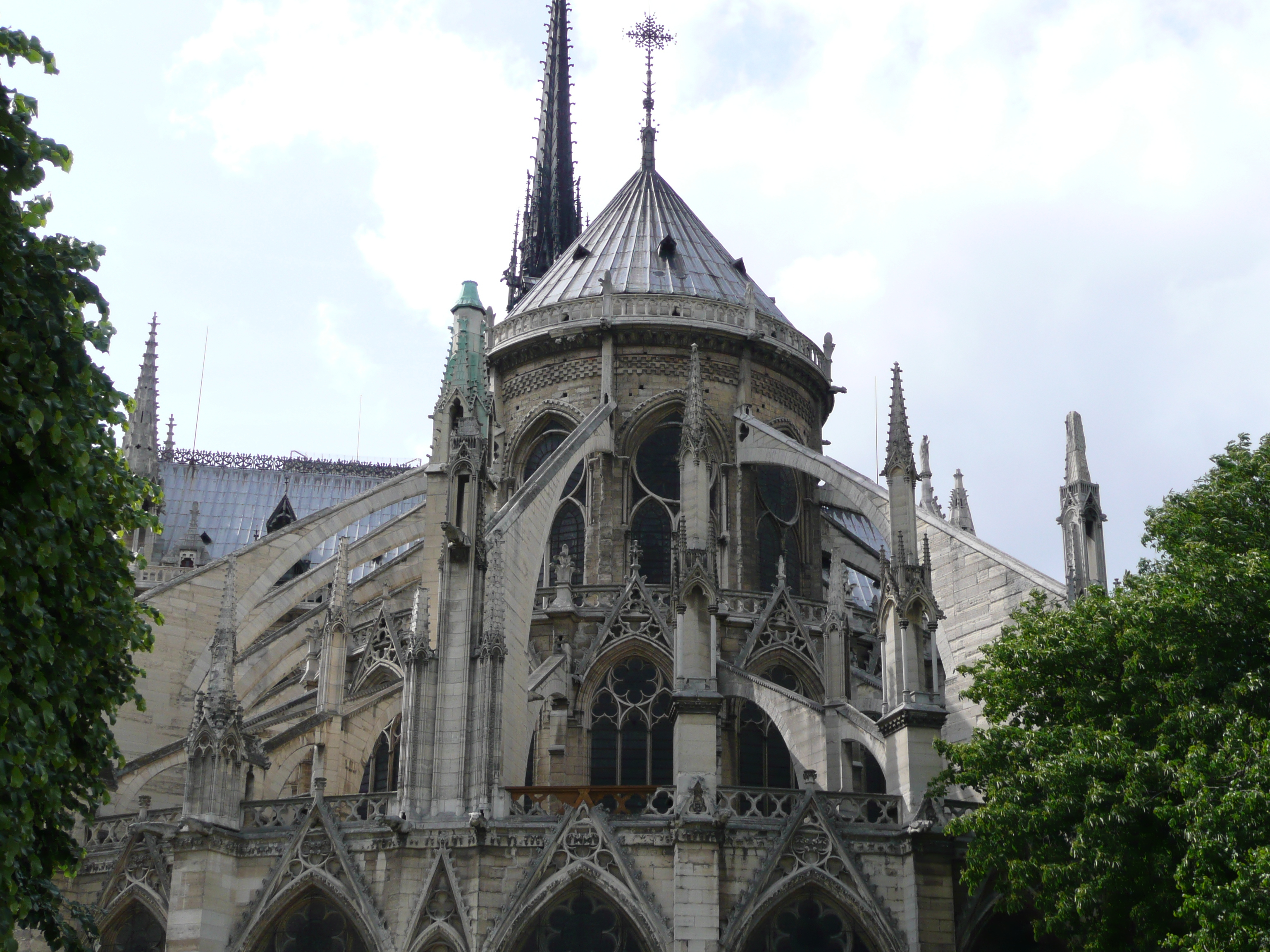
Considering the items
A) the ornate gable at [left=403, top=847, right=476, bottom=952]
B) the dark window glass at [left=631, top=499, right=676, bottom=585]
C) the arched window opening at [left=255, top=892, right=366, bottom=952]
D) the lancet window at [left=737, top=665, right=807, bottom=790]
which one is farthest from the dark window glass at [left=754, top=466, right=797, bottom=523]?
the arched window opening at [left=255, top=892, right=366, bottom=952]

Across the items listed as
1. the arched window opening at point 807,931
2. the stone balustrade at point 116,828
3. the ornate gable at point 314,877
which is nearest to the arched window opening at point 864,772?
the arched window opening at point 807,931

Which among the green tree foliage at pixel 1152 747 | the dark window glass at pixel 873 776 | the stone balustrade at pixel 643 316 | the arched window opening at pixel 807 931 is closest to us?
the green tree foliage at pixel 1152 747

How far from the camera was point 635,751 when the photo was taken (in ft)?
104

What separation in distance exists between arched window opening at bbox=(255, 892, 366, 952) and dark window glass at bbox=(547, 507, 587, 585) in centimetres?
1195

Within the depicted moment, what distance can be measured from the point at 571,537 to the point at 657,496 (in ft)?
7.50

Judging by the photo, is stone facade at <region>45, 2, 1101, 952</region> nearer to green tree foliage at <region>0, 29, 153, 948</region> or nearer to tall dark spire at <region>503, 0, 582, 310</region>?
green tree foliage at <region>0, 29, 153, 948</region>

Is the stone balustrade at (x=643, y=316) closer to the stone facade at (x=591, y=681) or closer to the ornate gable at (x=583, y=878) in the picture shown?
the stone facade at (x=591, y=681)

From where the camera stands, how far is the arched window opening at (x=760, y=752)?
31.8m

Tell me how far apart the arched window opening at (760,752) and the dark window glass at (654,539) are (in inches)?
200

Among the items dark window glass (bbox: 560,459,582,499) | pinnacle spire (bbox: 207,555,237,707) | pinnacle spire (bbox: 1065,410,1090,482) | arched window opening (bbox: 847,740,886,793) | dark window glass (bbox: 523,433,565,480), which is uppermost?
dark window glass (bbox: 523,433,565,480)

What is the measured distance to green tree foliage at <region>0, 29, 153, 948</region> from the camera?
42.9 feet

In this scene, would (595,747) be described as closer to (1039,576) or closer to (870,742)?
(870,742)

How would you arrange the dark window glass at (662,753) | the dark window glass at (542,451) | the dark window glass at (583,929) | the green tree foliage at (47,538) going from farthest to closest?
the dark window glass at (542,451) < the dark window glass at (662,753) < the dark window glass at (583,929) < the green tree foliage at (47,538)

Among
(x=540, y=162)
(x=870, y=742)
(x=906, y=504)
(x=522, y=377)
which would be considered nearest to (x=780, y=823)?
(x=870, y=742)
